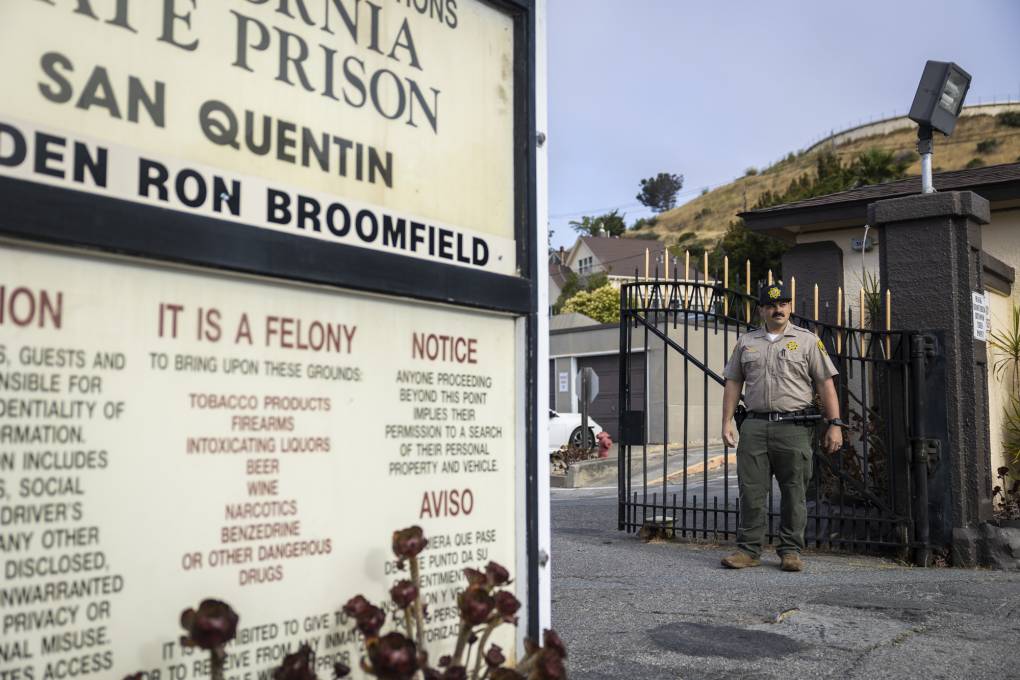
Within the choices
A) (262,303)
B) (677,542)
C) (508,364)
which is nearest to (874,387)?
(677,542)

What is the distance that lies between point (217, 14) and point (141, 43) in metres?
0.18

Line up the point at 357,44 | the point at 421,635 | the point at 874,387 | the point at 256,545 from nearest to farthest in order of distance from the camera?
the point at 256,545, the point at 421,635, the point at 357,44, the point at 874,387

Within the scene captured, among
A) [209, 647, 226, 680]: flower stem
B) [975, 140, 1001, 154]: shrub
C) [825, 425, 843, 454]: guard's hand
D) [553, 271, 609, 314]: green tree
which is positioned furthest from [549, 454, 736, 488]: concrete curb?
[975, 140, 1001, 154]: shrub

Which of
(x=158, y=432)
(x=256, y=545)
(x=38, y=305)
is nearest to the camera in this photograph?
(x=38, y=305)

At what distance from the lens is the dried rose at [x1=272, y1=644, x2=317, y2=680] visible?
187 cm

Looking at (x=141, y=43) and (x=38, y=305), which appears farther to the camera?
(x=141, y=43)

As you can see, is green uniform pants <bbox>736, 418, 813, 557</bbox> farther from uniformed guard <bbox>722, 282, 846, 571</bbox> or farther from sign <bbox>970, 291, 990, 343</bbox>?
sign <bbox>970, 291, 990, 343</bbox>

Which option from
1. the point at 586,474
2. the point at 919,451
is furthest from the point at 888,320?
the point at 586,474

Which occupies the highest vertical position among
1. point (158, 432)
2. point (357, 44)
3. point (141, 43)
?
point (357, 44)

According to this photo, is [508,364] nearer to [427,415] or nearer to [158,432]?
[427,415]

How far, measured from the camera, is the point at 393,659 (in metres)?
1.90

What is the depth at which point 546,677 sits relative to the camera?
7.01ft

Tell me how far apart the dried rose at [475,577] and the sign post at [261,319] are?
0.12m

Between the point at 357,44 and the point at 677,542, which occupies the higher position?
the point at 357,44
